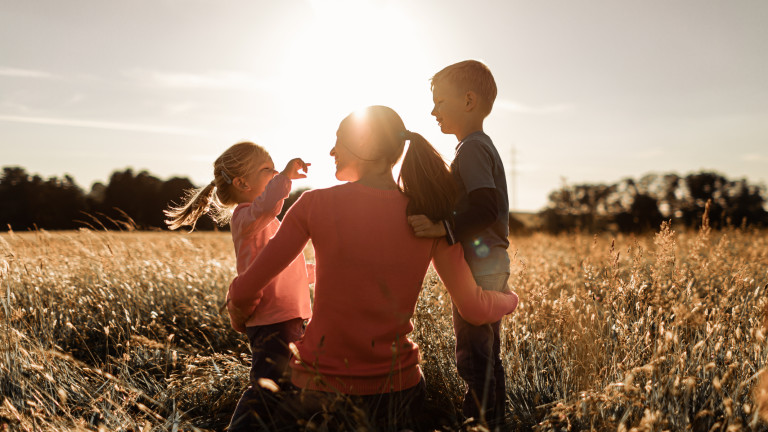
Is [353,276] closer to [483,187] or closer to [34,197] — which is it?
[483,187]

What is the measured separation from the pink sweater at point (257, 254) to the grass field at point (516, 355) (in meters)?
0.52

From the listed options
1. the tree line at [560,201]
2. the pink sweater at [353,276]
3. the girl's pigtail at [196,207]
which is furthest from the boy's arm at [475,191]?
the tree line at [560,201]

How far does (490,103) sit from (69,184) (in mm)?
32835

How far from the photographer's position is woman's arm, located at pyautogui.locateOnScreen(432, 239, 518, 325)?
1906 millimetres

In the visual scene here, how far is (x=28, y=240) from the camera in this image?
5.83 metres

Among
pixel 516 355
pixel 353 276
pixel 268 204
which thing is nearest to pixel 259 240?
pixel 268 204

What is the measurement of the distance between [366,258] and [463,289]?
0.46 meters

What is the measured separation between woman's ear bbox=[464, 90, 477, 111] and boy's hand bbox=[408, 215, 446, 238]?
34.4 inches

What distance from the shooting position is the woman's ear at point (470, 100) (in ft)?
7.80

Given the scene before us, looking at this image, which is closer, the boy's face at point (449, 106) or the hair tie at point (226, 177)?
the boy's face at point (449, 106)

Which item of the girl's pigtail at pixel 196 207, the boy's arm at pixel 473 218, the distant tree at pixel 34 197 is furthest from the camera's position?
the distant tree at pixel 34 197

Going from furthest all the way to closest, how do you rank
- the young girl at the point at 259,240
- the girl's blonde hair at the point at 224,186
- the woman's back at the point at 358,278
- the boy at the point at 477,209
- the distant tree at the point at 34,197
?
the distant tree at the point at 34,197 < the girl's blonde hair at the point at 224,186 < the young girl at the point at 259,240 < the boy at the point at 477,209 < the woman's back at the point at 358,278

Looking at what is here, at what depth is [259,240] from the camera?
8.13 feet

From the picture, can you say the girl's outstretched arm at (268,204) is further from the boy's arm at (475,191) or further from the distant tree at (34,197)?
the distant tree at (34,197)
